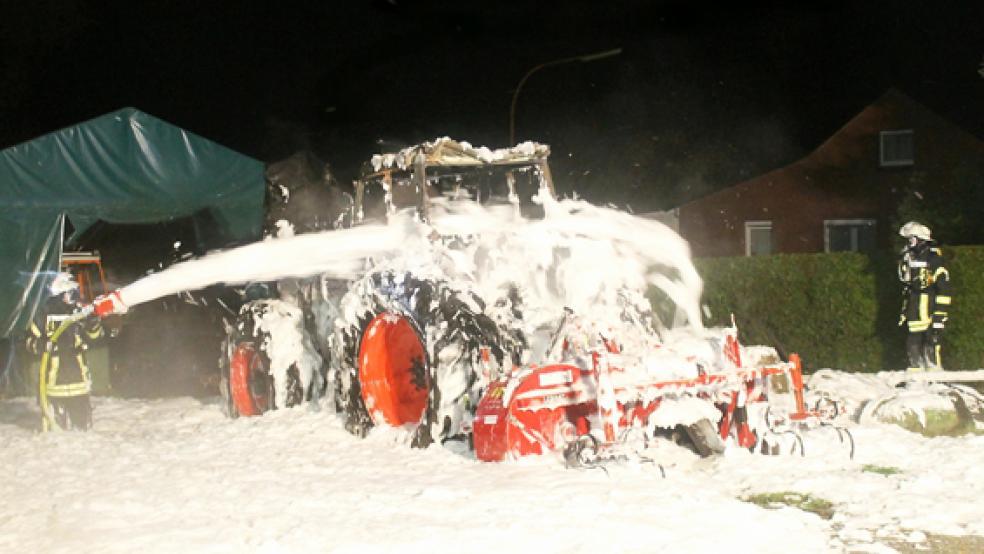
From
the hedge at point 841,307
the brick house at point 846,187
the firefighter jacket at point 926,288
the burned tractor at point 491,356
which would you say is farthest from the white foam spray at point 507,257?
the brick house at point 846,187

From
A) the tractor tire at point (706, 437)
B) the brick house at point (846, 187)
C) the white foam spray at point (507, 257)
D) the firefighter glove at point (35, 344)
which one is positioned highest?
the brick house at point (846, 187)

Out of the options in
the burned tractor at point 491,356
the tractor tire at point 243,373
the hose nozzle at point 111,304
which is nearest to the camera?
the burned tractor at point 491,356

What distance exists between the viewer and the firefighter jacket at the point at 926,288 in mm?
11445

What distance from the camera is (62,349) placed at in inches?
388

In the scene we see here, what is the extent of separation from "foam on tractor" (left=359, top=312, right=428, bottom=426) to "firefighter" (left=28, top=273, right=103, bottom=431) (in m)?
3.30

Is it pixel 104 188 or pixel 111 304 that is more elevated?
pixel 104 188

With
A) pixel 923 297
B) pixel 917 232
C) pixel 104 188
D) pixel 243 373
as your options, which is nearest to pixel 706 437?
pixel 243 373

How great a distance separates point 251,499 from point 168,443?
2773mm

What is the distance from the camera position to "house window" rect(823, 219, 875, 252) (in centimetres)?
2717

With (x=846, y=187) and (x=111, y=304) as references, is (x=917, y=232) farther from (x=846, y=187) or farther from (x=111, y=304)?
(x=846, y=187)

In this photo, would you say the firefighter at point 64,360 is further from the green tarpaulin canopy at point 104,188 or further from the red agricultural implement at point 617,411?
the red agricultural implement at point 617,411

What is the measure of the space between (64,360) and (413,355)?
3.67 metres

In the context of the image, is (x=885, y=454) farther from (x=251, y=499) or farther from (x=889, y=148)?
(x=889, y=148)

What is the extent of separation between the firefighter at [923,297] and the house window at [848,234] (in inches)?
635
